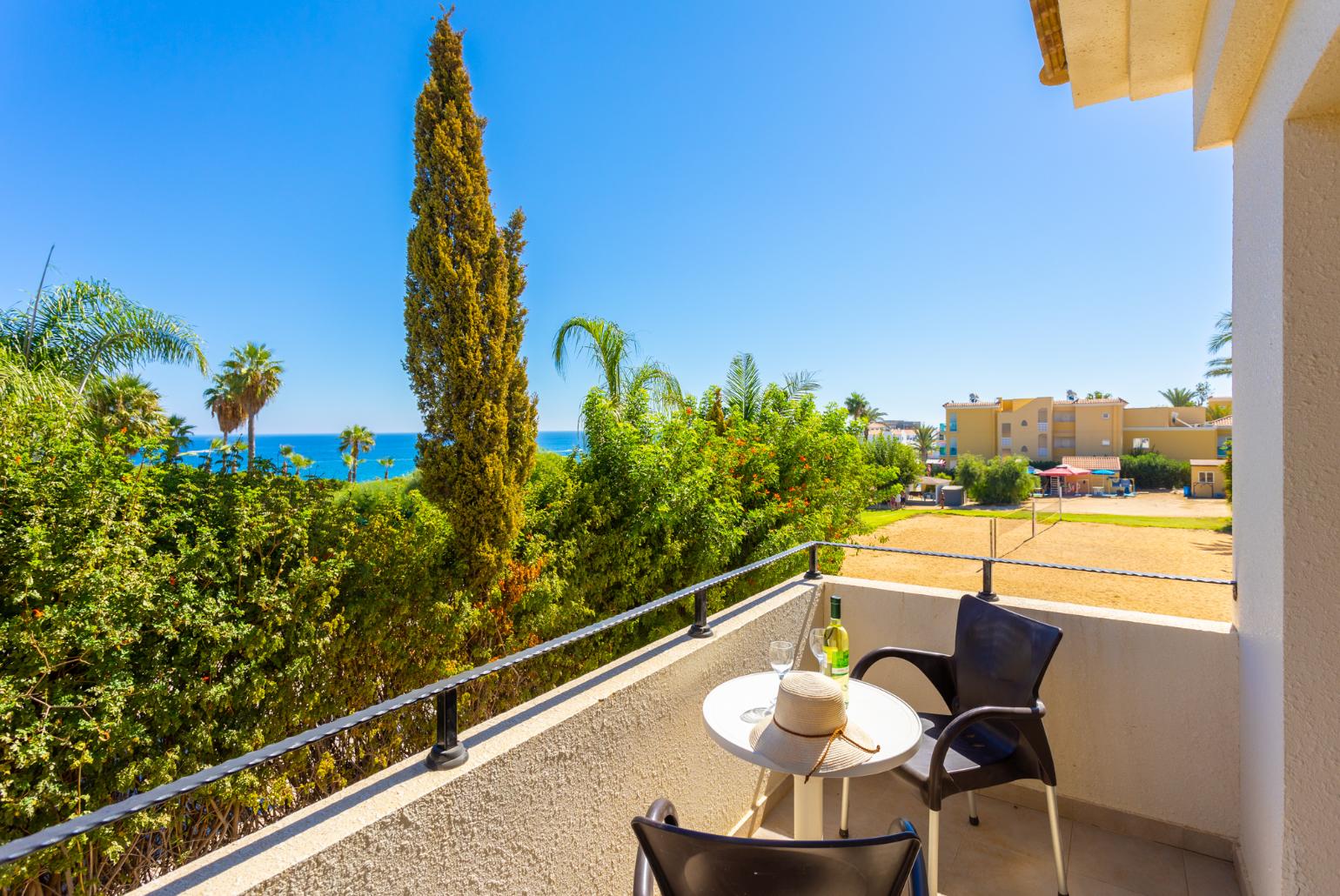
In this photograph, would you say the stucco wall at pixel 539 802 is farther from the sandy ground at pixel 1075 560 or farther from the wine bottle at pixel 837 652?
the sandy ground at pixel 1075 560

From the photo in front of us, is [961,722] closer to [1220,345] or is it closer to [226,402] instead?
[1220,345]

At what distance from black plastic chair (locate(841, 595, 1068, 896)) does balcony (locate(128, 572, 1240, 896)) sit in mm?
153

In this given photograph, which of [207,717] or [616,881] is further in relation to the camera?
[207,717]

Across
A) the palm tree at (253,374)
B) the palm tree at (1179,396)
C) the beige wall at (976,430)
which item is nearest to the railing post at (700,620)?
the palm tree at (253,374)

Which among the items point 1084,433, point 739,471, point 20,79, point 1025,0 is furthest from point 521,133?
point 1084,433

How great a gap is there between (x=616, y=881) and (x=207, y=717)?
1.73 metres

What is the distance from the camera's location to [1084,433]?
4419cm

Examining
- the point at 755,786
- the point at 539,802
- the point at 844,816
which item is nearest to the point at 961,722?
the point at 844,816

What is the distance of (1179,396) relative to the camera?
151 feet

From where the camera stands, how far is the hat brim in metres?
1.42

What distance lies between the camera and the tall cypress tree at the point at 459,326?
3428 mm

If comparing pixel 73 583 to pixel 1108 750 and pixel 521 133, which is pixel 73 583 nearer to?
pixel 1108 750

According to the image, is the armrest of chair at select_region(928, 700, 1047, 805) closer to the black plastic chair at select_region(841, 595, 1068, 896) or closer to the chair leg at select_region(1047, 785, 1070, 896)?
the black plastic chair at select_region(841, 595, 1068, 896)

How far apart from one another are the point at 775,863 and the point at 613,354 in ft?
18.0
